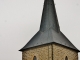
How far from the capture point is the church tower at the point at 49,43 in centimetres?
5228

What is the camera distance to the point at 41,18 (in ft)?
181

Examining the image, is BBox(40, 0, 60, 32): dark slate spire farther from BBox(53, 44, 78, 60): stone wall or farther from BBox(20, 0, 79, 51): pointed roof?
BBox(53, 44, 78, 60): stone wall

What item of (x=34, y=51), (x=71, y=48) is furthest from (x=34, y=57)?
(x=71, y=48)

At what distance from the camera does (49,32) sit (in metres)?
53.5

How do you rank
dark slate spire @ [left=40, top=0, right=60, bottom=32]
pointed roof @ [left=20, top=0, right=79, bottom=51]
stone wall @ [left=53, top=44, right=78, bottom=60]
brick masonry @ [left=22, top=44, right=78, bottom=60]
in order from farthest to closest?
dark slate spire @ [left=40, top=0, right=60, bottom=32], pointed roof @ [left=20, top=0, right=79, bottom=51], stone wall @ [left=53, top=44, right=78, bottom=60], brick masonry @ [left=22, top=44, right=78, bottom=60]

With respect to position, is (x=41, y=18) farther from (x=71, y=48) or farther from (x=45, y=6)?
(x=71, y=48)

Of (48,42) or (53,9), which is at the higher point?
(53,9)

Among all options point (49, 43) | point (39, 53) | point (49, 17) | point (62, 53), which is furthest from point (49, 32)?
point (62, 53)

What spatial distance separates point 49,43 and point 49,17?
3.55m

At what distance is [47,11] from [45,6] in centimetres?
76

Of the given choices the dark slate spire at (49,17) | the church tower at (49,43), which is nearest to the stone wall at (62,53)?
the church tower at (49,43)

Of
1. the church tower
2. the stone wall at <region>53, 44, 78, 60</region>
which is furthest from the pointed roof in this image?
the stone wall at <region>53, 44, 78, 60</region>

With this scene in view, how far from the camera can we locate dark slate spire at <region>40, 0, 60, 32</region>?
54134 millimetres

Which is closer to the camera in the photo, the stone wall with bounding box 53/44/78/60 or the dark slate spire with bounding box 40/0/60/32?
the stone wall with bounding box 53/44/78/60
